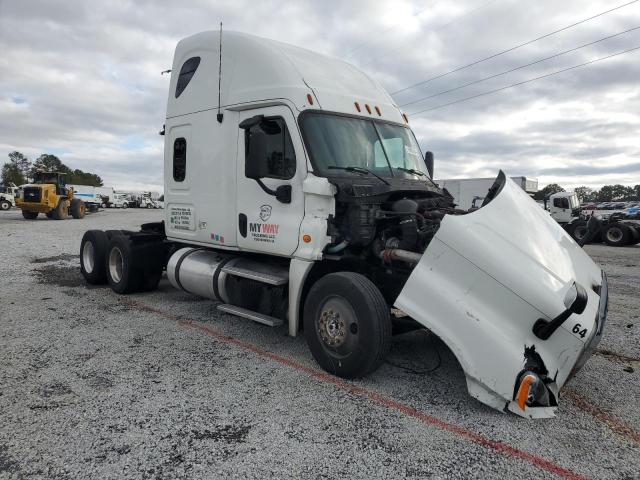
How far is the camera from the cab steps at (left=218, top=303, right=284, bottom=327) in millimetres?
4932

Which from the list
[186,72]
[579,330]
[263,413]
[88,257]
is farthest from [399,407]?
[88,257]

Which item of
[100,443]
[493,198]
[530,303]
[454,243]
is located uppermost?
[493,198]

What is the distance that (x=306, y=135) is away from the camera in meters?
4.80

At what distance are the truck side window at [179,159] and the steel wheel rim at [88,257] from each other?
270 centimetres

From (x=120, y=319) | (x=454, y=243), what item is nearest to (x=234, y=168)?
(x=120, y=319)

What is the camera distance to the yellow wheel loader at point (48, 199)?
2762cm

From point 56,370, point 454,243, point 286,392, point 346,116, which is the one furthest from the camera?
point 346,116

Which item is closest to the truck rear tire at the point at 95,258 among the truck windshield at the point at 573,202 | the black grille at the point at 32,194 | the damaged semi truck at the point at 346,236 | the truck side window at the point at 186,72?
the damaged semi truck at the point at 346,236

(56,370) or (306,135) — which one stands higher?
(306,135)

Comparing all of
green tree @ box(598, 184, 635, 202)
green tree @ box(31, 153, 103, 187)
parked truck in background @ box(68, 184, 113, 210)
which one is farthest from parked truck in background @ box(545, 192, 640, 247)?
green tree @ box(31, 153, 103, 187)

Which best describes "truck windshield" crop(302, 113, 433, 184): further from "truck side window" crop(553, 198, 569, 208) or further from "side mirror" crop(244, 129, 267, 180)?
"truck side window" crop(553, 198, 569, 208)

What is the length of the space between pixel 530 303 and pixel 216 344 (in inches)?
133

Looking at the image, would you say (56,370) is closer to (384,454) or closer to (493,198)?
(384,454)

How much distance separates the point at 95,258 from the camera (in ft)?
26.7
